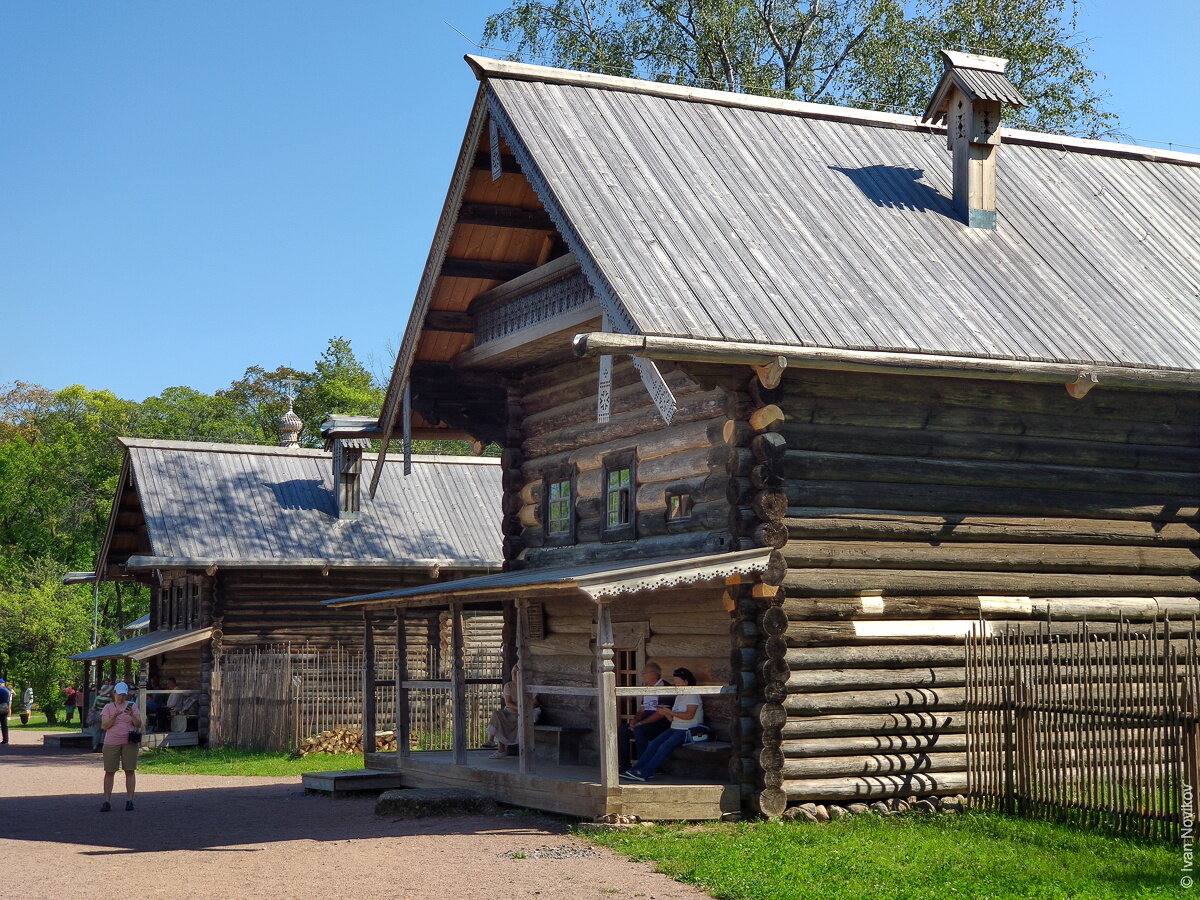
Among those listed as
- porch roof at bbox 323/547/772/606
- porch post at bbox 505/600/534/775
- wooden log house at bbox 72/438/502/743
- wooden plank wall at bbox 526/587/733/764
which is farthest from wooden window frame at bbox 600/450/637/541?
wooden log house at bbox 72/438/502/743

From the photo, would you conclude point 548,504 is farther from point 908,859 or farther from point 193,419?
point 193,419

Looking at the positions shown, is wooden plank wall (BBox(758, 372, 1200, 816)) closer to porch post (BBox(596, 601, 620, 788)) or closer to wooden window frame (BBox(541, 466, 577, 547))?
porch post (BBox(596, 601, 620, 788))

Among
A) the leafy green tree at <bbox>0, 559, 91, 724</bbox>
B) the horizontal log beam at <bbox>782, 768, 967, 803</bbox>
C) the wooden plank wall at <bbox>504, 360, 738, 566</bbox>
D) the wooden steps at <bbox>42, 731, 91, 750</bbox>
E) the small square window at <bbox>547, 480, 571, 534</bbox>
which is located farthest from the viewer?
the leafy green tree at <bbox>0, 559, 91, 724</bbox>

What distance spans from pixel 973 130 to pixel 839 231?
2.96 metres

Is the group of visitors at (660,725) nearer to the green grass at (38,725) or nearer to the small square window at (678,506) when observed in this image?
the small square window at (678,506)

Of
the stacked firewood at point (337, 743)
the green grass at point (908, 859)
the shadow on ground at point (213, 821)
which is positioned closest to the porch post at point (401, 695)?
the shadow on ground at point (213, 821)

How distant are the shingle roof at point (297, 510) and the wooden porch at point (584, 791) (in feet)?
44.9

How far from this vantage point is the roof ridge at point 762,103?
58.9 ft

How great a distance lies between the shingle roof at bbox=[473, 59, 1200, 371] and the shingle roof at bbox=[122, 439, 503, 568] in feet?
47.0

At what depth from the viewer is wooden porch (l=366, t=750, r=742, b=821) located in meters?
14.2

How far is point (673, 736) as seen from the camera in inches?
599

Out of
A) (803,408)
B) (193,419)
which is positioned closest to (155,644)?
(803,408)

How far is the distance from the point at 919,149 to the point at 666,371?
587cm

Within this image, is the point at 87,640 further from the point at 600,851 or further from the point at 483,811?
the point at 600,851
